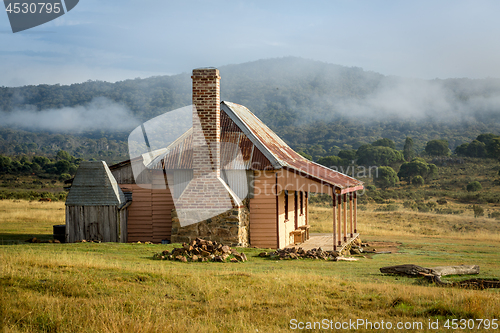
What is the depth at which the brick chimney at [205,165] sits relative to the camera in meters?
14.1

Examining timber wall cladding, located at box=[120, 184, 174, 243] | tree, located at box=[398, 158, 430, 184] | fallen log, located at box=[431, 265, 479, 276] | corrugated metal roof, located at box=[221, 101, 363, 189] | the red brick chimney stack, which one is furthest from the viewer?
tree, located at box=[398, 158, 430, 184]

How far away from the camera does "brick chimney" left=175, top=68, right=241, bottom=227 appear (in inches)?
557

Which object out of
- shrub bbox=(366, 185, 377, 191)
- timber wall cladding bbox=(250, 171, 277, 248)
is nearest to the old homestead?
timber wall cladding bbox=(250, 171, 277, 248)

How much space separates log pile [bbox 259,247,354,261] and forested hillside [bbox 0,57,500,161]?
227 ft

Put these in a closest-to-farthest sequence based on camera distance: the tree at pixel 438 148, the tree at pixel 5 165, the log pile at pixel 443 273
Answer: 1. the log pile at pixel 443 273
2. the tree at pixel 5 165
3. the tree at pixel 438 148

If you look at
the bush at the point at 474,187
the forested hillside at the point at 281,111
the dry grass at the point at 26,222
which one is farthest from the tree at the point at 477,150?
the dry grass at the point at 26,222

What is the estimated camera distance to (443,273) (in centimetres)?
1042

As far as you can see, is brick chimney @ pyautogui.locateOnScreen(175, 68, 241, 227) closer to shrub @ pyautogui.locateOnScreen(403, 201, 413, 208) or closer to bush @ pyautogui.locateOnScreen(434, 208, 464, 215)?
bush @ pyautogui.locateOnScreen(434, 208, 464, 215)

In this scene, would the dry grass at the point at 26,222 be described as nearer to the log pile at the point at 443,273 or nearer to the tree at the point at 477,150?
the log pile at the point at 443,273

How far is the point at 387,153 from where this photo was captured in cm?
7288

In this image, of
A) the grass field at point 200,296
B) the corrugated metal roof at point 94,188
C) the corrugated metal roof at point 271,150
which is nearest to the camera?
the grass field at point 200,296

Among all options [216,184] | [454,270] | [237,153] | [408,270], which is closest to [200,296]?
[408,270]

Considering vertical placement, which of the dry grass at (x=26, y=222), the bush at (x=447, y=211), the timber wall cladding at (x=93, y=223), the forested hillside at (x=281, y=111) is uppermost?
the forested hillside at (x=281, y=111)

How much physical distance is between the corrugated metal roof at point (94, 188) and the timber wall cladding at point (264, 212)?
464 cm
